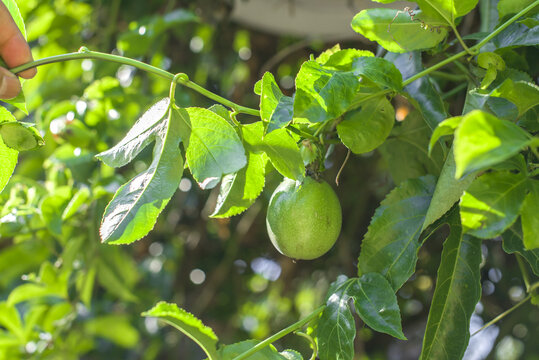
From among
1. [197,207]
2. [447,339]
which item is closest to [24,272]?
[197,207]

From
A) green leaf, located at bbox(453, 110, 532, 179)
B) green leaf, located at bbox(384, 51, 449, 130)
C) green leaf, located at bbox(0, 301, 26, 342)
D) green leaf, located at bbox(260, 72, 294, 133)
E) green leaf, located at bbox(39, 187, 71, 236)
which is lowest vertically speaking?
green leaf, located at bbox(0, 301, 26, 342)

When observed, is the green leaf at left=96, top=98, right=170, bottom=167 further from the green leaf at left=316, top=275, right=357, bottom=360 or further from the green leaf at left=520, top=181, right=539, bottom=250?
the green leaf at left=520, top=181, right=539, bottom=250

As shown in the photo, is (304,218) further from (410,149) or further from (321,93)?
(410,149)

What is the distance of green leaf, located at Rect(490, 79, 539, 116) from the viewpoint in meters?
0.64

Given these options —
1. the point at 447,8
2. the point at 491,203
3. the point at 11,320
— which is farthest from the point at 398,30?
the point at 11,320

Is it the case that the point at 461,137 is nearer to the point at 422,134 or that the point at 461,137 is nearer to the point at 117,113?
the point at 422,134

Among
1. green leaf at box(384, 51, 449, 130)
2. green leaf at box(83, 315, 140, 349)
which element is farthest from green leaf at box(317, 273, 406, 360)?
green leaf at box(83, 315, 140, 349)

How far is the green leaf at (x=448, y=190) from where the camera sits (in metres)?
0.65

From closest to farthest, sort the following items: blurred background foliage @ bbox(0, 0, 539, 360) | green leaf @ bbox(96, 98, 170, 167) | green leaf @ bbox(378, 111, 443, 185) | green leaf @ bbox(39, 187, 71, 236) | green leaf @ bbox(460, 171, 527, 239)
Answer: green leaf @ bbox(460, 171, 527, 239), green leaf @ bbox(96, 98, 170, 167), green leaf @ bbox(378, 111, 443, 185), green leaf @ bbox(39, 187, 71, 236), blurred background foliage @ bbox(0, 0, 539, 360)

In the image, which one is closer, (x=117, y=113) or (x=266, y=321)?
(x=117, y=113)

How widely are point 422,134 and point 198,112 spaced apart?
435 mm

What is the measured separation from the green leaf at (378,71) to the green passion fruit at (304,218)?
6.5 inches

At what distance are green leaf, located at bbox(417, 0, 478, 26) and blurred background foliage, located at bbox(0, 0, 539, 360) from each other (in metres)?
0.44

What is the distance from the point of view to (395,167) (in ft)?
3.31
